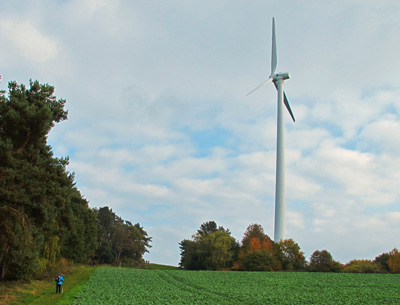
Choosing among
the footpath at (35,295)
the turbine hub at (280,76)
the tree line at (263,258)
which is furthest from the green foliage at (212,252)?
the footpath at (35,295)

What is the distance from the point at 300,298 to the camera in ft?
101

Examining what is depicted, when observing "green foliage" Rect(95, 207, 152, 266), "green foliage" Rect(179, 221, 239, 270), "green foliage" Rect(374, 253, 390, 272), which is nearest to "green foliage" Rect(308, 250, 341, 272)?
"green foliage" Rect(374, 253, 390, 272)

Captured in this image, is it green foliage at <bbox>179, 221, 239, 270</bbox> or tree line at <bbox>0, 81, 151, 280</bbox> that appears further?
green foliage at <bbox>179, 221, 239, 270</bbox>

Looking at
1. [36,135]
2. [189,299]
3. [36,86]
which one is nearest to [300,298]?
[189,299]

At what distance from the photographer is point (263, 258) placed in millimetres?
71562

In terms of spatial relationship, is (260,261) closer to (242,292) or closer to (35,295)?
(242,292)

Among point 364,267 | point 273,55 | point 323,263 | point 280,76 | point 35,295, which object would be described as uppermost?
point 273,55

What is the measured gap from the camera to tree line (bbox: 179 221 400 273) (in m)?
63.7

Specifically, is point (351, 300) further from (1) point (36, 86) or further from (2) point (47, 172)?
(1) point (36, 86)

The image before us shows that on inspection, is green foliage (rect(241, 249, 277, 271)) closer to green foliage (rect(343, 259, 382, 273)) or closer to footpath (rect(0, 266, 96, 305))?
Result: green foliage (rect(343, 259, 382, 273))

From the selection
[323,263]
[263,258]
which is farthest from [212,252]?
[323,263]

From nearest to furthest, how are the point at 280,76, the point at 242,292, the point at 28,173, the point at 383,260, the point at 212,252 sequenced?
1. the point at 28,173
2. the point at 242,292
3. the point at 383,260
4. the point at 280,76
5. the point at 212,252

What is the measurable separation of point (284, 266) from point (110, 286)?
152ft

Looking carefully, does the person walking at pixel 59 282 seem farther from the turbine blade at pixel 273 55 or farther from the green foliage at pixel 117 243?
the green foliage at pixel 117 243
